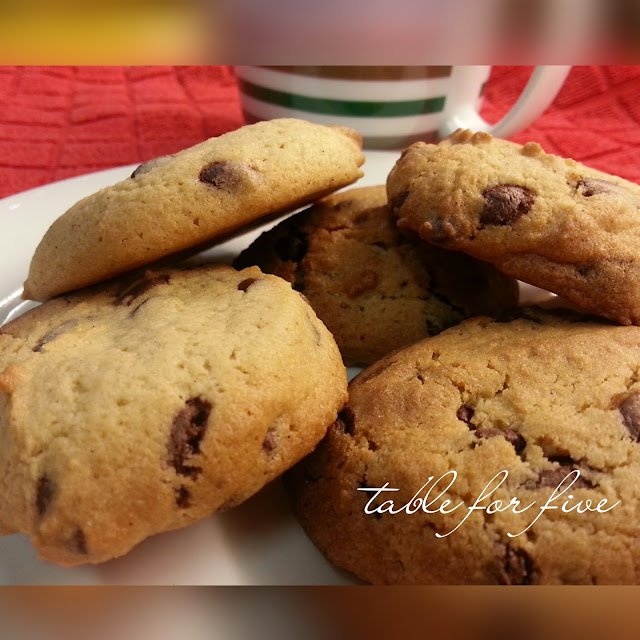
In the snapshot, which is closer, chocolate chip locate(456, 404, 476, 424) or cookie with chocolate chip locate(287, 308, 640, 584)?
cookie with chocolate chip locate(287, 308, 640, 584)

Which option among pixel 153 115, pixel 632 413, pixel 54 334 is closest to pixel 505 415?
pixel 632 413

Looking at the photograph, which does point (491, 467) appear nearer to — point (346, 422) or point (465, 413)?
point (465, 413)

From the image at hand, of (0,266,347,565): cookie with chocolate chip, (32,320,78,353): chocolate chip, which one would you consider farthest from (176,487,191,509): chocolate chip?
(32,320,78,353): chocolate chip

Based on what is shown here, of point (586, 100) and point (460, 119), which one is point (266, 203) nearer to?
point (460, 119)

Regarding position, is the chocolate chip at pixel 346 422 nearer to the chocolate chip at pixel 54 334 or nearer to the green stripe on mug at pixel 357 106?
the chocolate chip at pixel 54 334

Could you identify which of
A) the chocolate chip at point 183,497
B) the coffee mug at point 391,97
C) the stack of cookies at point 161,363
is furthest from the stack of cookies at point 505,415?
Result: the coffee mug at point 391,97

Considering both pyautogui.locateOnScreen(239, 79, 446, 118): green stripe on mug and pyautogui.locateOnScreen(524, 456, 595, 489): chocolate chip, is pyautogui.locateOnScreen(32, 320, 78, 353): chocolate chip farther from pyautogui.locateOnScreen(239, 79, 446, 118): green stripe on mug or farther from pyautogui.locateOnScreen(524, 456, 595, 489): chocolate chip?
pyautogui.locateOnScreen(239, 79, 446, 118): green stripe on mug
